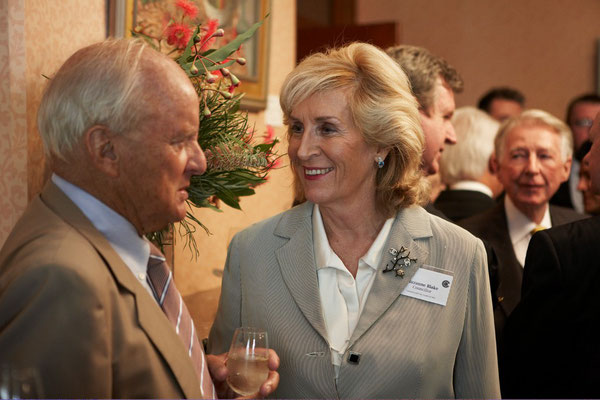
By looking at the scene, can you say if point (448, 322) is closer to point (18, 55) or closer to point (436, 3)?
point (18, 55)

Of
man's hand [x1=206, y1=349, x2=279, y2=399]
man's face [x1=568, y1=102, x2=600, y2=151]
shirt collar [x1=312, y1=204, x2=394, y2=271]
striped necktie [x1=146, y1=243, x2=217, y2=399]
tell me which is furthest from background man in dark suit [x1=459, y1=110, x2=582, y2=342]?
man's face [x1=568, y1=102, x2=600, y2=151]

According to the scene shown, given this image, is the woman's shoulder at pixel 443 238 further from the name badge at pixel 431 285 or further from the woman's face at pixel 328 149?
the woman's face at pixel 328 149

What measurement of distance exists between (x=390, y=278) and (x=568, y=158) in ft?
6.22

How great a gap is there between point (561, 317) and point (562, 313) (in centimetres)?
1

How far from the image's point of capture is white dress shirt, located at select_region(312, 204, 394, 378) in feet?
7.54

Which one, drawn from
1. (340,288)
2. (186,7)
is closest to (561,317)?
(340,288)

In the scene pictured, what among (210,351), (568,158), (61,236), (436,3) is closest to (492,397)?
(210,351)

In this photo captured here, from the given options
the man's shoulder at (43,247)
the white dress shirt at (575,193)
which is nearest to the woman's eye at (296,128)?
the man's shoulder at (43,247)

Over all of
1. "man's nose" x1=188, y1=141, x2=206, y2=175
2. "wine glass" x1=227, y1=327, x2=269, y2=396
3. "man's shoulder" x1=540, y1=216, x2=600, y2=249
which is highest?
"man's nose" x1=188, y1=141, x2=206, y2=175

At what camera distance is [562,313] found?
2.38 meters

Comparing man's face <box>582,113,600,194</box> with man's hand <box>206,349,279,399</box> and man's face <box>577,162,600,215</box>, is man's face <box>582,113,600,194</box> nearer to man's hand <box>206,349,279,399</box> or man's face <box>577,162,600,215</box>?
man's hand <box>206,349,279,399</box>

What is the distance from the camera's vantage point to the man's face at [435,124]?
3088 mm

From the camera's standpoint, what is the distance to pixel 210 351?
2469mm

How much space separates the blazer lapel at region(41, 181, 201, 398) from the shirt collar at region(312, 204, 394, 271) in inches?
35.7
